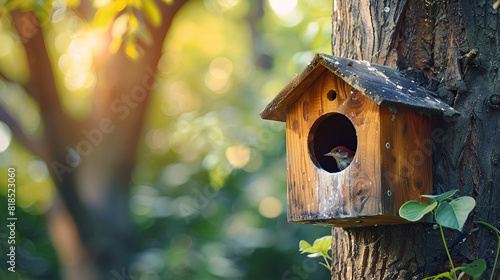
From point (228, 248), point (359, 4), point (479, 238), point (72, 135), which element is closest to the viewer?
point (479, 238)

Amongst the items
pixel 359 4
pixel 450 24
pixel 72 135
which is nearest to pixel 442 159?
pixel 450 24

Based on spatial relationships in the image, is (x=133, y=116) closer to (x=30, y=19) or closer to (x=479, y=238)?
(x=30, y=19)

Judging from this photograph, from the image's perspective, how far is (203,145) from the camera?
21.8 feet

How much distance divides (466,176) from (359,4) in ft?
3.36

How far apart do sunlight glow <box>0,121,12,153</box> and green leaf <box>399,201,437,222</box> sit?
5.40m

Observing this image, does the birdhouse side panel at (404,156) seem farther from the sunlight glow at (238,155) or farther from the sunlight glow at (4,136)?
the sunlight glow at (4,136)

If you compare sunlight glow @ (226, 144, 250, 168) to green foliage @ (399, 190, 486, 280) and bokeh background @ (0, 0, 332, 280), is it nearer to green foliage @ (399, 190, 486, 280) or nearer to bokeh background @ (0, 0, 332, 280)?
bokeh background @ (0, 0, 332, 280)

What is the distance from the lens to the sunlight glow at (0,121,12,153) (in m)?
6.32

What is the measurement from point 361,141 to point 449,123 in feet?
1.50

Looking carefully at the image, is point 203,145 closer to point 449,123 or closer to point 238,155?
point 238,155

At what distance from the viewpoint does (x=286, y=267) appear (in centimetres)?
615

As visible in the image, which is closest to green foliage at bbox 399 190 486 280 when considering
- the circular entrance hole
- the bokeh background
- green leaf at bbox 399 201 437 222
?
green leaf at bbox 399 201 437 222

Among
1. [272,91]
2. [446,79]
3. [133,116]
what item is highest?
[272,91]

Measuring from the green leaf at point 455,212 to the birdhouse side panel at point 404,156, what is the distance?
20 cm
